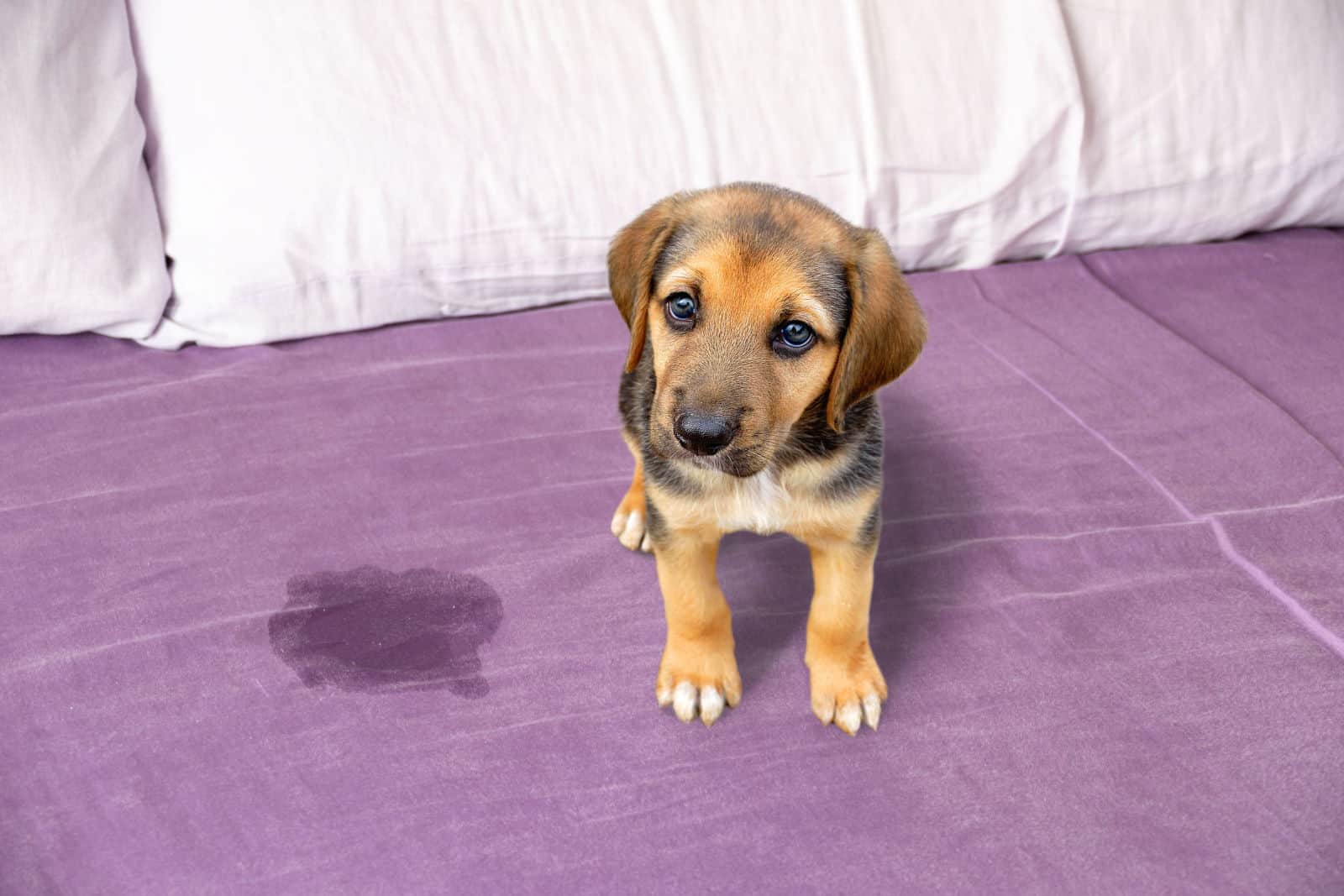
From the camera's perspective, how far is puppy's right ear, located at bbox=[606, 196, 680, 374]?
214 cm

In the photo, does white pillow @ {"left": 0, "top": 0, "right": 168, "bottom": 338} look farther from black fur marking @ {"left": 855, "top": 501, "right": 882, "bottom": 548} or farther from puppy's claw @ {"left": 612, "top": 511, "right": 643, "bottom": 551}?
black fur marking @ {"left": 855, "top": 501, "right": 882, "bottom": 548}

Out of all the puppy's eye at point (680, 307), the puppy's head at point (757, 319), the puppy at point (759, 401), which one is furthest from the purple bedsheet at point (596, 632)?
the puppy's eye at point (680, 307)

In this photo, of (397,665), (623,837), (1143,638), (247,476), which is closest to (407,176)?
(247,476)

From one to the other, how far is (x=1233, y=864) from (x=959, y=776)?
0.48 meters

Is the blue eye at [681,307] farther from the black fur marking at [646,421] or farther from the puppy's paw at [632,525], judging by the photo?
the puppy's paw at [632,525]

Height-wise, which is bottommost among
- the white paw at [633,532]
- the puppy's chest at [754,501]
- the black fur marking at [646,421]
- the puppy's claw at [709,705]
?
the puppy's claw at [709,705]

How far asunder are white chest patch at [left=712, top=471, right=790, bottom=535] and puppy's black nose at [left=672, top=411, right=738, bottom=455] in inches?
10.9

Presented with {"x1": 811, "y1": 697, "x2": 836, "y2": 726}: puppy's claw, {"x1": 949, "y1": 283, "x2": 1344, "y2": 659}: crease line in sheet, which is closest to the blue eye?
{"x1": 811, "y1": 697, "x2": 836, "y2": 726}: puppy's claw

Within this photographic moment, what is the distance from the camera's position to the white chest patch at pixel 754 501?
7.03 feet

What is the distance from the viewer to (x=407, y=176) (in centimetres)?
321

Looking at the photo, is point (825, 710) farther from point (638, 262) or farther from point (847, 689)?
point (638, 262)

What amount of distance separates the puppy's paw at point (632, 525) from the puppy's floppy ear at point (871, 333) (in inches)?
27.0

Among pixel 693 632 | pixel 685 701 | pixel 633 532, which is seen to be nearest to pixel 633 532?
pixel 633 532

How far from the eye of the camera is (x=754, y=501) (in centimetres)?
215
